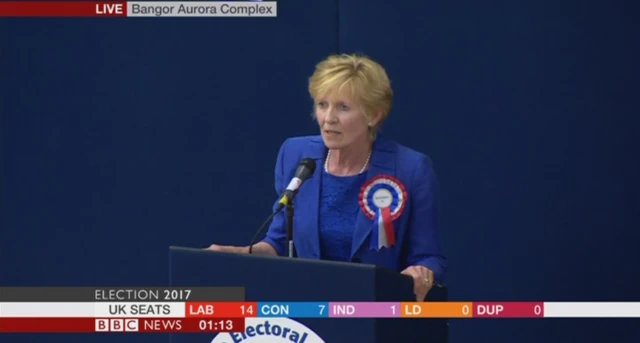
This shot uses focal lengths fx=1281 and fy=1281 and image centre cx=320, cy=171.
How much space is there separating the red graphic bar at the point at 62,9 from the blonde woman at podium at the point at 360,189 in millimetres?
1776

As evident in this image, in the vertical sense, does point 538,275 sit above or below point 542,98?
below

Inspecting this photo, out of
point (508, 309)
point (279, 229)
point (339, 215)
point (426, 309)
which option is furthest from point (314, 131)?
point (426, 309)

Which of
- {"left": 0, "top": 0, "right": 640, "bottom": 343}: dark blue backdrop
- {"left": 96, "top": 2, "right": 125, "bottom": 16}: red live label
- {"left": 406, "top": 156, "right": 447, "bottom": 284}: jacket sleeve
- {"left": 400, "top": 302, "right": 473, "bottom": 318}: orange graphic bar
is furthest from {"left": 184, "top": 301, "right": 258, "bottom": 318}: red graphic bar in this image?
{"left": 96, "top": 2, "right": 125, "bottom": 16}: red live label

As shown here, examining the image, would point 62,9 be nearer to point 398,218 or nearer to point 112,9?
point 112,9

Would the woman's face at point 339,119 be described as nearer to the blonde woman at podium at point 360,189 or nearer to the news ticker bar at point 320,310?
the blonde woman at podium at point 360,189

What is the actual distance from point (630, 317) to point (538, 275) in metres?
0.45

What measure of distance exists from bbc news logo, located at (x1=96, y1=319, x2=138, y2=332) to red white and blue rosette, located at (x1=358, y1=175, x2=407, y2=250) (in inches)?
40.7

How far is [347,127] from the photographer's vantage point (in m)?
4.13

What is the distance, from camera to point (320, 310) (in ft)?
12.0

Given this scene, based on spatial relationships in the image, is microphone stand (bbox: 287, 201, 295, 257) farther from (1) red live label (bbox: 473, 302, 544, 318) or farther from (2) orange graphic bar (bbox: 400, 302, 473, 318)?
(1) red live label (bbox: 473, 302, 544, 318)

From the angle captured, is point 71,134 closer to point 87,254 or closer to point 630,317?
point 87,254

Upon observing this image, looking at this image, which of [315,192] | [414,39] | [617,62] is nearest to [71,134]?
[414,39]

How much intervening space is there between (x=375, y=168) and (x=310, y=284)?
2.10 feet

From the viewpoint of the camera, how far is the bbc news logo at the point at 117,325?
463 centimetres
